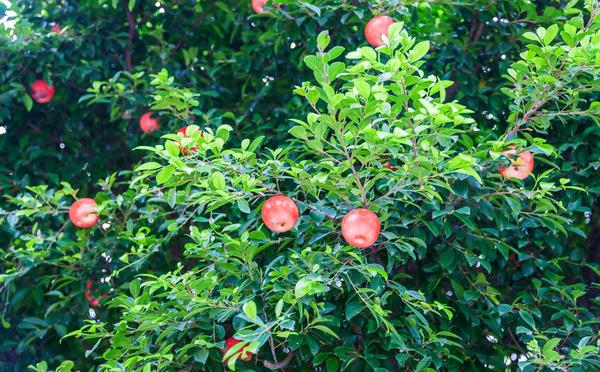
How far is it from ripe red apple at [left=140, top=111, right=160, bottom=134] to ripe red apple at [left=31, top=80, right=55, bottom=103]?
555 millimetres

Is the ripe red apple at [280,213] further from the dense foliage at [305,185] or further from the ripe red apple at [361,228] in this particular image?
the ripe red apple at [361,228]

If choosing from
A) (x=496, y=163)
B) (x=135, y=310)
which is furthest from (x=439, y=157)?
(x=135, y=310)

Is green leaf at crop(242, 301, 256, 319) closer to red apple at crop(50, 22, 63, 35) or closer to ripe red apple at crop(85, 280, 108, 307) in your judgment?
ripe red apple at crop(85, 280, 108, 307)

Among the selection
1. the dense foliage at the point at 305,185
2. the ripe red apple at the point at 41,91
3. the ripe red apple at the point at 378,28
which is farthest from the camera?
the ripe red apple at the point at 41,91

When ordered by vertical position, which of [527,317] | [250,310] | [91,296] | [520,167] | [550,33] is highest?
[550,33]

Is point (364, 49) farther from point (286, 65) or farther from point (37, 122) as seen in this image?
point (37, 122)

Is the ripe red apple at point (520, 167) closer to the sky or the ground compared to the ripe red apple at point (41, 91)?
closer to the sky

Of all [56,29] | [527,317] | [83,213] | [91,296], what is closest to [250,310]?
[527,317]

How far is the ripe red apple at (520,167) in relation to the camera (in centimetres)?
272

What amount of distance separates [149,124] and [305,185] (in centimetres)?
133

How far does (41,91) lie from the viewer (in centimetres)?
392

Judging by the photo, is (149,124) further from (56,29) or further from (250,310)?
(250,310)

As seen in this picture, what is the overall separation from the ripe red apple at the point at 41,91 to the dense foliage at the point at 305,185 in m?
0.05

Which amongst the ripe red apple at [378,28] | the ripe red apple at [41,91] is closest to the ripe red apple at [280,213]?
the ripe red apple at [378,28]
